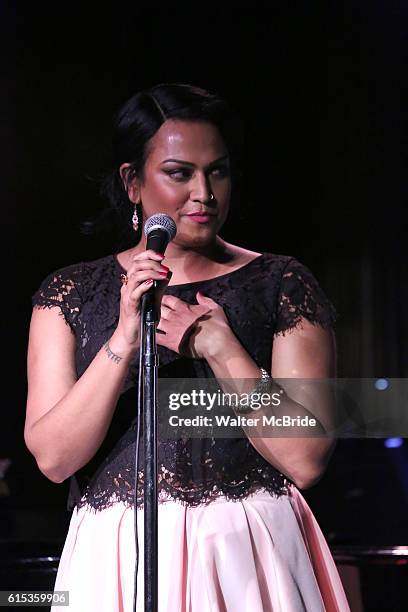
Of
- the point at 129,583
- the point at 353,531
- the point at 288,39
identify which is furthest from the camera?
the point at 353,531

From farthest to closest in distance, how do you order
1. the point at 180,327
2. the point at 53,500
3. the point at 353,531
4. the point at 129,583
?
the point at 353,531 → the point at 53,500 → the point at 180,327 → the point at 129,583

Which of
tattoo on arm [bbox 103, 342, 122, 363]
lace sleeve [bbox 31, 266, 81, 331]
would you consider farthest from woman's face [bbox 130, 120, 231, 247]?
tattoo on arm [bbox 103, 342, 122, 363]

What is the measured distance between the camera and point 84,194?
2.09m

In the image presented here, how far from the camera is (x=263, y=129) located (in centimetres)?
205

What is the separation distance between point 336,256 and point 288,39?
52 cm

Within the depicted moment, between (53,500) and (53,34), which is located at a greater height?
(53,34)

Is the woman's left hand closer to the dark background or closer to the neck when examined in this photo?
the neck

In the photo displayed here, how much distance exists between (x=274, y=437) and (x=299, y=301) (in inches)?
10.7

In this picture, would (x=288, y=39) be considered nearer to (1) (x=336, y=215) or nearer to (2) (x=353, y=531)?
(1) (x=336, y=215)

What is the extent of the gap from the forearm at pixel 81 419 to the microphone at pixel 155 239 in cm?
24

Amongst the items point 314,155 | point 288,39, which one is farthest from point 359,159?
point 288,39

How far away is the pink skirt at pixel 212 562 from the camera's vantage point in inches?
61.5

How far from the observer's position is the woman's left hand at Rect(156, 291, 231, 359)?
1.73 m

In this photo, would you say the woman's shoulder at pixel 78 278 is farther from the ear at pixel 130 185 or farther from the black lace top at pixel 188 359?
the ear at pixel 130 185
